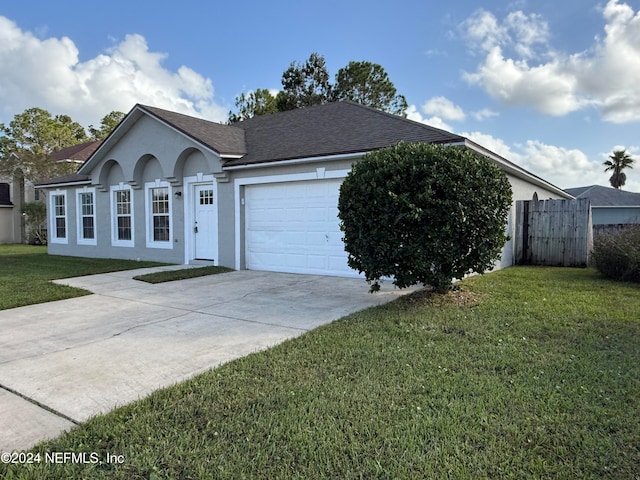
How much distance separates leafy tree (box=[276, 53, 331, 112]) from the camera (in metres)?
27.8

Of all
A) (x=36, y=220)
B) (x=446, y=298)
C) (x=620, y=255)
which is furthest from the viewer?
(x=36, y=220)

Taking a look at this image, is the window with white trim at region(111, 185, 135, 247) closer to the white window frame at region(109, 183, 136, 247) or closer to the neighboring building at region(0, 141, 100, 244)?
the white window frame at region(109, 183, 136, 247)

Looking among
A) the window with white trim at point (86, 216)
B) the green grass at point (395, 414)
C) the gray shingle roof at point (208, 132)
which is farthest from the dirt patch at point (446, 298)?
the window with white trim at point (86, 216)

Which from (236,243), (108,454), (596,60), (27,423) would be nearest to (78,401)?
(27,423)

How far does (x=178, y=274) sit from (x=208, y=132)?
16.2 ft

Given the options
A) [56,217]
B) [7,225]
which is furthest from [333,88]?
[7,225]

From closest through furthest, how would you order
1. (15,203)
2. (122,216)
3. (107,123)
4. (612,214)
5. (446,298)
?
(446,298), (122,216), (15,203), (612,214), (107,123)

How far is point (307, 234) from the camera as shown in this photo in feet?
34.4

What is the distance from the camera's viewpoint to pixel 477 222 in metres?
6.30

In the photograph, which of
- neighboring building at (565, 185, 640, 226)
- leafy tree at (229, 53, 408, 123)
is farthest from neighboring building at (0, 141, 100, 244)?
neighboring building at (565, 185, 640, 226)

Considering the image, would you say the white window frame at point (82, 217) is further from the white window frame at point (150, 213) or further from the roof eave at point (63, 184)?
the white window frame at point (150, 213)

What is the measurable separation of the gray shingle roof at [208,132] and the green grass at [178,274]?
10.7 ft

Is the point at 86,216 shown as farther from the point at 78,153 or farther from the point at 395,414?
the point at 395,414

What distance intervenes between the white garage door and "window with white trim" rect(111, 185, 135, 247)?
5612 millimetres
